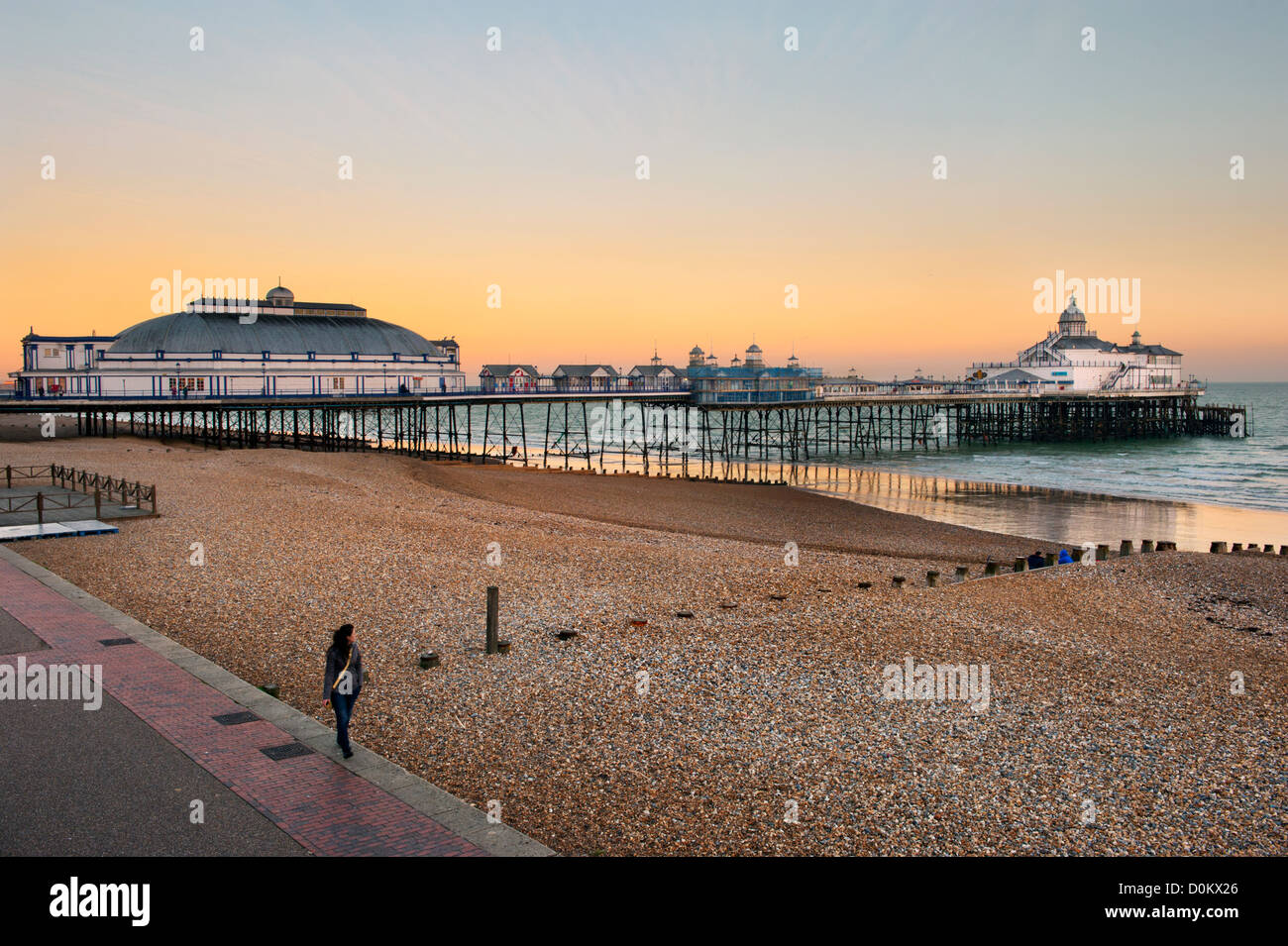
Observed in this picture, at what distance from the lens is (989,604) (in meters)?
17.0

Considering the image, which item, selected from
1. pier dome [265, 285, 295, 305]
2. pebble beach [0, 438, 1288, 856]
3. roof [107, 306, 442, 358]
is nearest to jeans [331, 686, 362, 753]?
pebble beach [0, 438, 1288, 856]

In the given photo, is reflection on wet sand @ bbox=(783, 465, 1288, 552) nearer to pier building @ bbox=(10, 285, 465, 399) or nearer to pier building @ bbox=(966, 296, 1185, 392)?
pier building @ bbox=(10, 285, 465, 399)

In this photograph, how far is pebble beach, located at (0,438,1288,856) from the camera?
27.0ft

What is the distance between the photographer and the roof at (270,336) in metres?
62.2

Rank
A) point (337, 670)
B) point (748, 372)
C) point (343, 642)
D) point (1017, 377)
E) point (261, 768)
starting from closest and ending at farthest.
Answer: point (261, 768)
point (337, 670)
point (343, 642)
point (748, 372)
point (1017, 377)

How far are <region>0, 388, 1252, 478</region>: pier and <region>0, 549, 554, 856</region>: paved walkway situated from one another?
45.9 m

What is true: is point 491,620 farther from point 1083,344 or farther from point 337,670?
point 1083,344

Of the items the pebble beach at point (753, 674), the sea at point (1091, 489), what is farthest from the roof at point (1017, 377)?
the pebble beach at point (753, 674)

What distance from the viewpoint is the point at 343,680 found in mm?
8672

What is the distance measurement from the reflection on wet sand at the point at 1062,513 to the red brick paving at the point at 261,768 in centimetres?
2661

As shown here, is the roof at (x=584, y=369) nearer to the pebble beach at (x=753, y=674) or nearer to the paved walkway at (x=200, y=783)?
the pebble beach at (x=753, y=674)

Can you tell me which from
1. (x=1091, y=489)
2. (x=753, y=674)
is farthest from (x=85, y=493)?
(x=1091, y=489)

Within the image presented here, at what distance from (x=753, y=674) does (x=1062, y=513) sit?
93.3 feet
